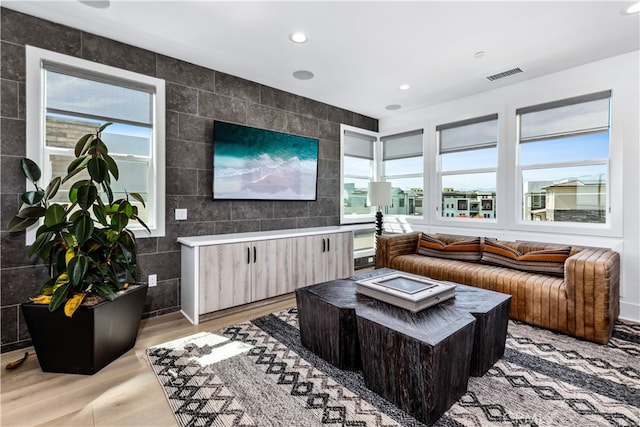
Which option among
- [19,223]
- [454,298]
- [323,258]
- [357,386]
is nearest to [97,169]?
[19,223]

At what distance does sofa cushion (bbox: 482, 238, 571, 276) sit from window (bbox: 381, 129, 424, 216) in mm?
1472

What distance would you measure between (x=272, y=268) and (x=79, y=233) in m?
1.83

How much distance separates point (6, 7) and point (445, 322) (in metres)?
3.93

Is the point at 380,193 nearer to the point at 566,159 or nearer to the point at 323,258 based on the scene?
the point at 323,258

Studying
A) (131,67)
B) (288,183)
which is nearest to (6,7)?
(131,67)

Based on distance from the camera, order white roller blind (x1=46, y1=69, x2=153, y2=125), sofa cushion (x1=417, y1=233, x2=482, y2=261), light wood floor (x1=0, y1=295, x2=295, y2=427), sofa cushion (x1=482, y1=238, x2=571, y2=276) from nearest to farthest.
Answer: light wood floor (x1=0, y1=295, x2=295, y2=427) < white roller blind (x1=46, y1=69, x2=153, y2=125) < sofa cushion (x1=482, y1=238, x2=571, y2=276) < sofa cushion (x1=417, y1=233, x2=482, y2=261)

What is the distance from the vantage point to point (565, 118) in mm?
3502

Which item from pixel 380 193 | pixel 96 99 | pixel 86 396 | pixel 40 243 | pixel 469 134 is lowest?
pixel 86 396

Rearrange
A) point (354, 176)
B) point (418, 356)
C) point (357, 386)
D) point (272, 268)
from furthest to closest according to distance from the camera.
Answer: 1. point (354, 176)
2. point (272, 268)
3. point (357, 386)
4. point (418, 356)

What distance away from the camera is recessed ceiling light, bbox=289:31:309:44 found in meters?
2.69

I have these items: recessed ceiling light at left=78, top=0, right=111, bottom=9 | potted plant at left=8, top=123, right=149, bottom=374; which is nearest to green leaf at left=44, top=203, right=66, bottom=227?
potted plant at left=8, top=123, right=149, bottom=374

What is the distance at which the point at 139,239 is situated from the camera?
294cm

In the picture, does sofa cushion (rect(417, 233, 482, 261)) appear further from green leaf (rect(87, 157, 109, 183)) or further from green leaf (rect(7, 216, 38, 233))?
green leaf (rect(7, 216, 38, 233))

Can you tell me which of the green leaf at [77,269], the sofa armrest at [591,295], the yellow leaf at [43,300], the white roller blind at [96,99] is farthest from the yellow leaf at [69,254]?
the sofa armrest at [591,295]
